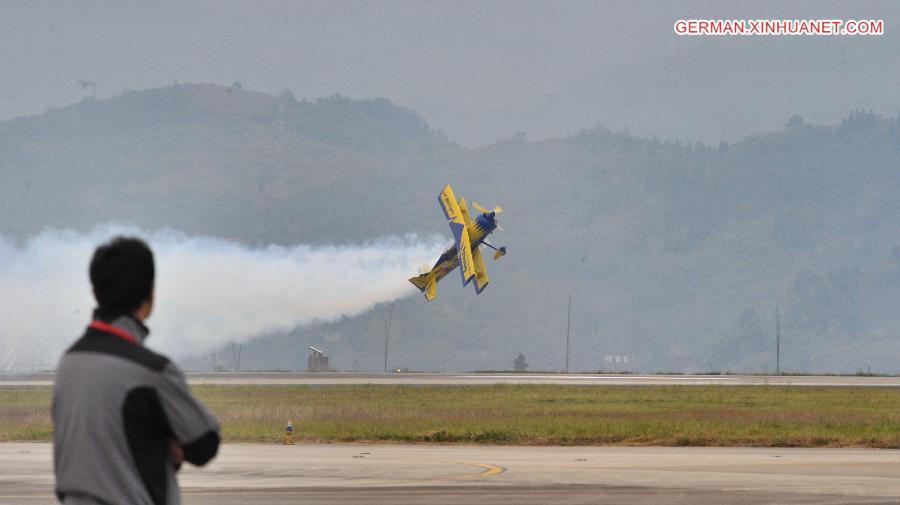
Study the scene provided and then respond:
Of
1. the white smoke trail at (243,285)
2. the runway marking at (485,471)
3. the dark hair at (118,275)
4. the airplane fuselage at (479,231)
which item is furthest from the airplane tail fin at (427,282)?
the dark hair at (118,275)

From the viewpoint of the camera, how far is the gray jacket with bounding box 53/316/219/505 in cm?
722

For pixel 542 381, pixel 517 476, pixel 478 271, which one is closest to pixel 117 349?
pixel 517 476

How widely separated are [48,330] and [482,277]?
34939mm

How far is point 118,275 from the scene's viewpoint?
764cm

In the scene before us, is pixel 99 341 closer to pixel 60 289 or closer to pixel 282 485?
pixel 282 485

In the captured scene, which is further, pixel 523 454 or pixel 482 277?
pixel 482 277

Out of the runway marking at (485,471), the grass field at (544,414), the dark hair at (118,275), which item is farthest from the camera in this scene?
the grass field at (544,414)

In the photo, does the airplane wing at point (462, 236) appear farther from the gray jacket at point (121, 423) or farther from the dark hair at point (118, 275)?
the gray jacket at point (121, 423)

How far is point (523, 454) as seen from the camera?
3478cm

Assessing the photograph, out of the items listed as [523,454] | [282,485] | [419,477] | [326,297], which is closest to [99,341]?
[282,485]

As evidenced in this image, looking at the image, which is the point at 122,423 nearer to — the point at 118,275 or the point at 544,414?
the point at 118,275

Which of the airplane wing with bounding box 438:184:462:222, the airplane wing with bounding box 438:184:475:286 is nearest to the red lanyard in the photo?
the airplane wing with bounding box 438:184:475:286

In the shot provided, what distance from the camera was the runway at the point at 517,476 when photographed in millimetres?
23625

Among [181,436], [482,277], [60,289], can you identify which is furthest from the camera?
[60,289]
